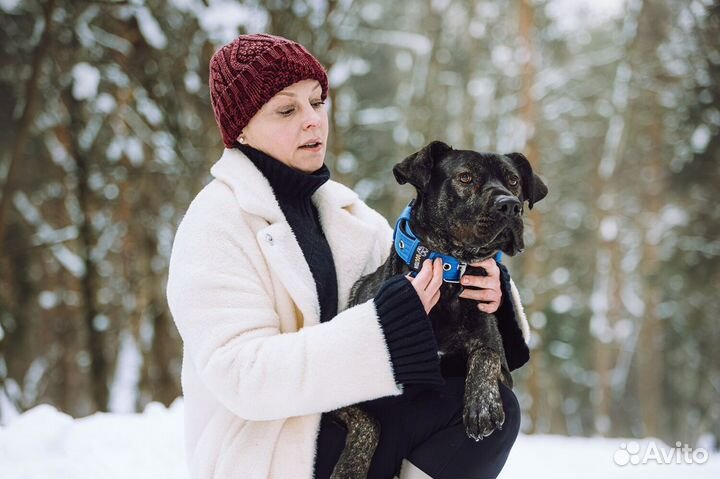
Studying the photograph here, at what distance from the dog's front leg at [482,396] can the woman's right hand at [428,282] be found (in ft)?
0.94

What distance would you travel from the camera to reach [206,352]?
232 cm

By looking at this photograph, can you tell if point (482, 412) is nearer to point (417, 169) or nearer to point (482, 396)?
point (482, 396)

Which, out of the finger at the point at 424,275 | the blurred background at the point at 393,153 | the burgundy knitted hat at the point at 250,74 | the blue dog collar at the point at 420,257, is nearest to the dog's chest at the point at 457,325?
the blue dog collar at the point at 420,257

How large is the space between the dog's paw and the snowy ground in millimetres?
2222

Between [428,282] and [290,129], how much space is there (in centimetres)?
80

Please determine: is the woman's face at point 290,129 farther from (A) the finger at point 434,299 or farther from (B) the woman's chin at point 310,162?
(A) the finger at point 434,299

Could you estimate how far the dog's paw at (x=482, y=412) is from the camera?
8.05 ft

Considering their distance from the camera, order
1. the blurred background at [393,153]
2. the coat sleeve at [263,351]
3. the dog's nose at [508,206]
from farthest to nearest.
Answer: the blurred background at [393,153] < the dog's nose at [508,206] < the coat sleeve at [263,351]

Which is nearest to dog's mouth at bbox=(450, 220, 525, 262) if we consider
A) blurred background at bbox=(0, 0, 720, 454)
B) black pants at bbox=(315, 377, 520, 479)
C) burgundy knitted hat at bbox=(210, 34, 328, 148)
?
black pants at bbox=(315, 377, 520, 479)

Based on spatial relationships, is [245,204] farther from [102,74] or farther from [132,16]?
[102,74]

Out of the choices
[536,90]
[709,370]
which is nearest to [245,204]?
[536,90]

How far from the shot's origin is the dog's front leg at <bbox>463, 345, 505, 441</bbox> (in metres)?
2.46

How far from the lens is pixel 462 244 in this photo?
274 centimetres

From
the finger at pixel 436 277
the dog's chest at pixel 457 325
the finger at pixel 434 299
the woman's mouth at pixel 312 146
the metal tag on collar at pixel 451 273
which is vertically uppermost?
the woman's mouth at pixel 312 146
